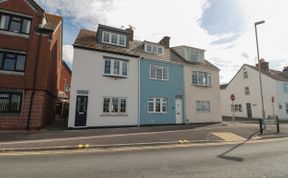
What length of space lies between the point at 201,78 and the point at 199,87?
4.14 ft

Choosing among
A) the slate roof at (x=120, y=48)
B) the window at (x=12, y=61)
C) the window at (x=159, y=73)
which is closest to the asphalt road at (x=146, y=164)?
the window at (x=12, y=61)

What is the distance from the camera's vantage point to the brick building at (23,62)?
13856mm

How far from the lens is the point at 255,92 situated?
32.8m

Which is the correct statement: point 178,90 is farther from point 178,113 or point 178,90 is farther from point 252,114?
point 252,114

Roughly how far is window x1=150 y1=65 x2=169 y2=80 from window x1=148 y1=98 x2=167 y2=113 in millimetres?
2458

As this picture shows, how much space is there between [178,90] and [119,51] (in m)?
8.13

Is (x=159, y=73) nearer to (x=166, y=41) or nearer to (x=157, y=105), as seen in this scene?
(x=157, y=105)

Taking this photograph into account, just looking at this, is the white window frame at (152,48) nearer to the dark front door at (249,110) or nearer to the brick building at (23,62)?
the brick building at (23,62)

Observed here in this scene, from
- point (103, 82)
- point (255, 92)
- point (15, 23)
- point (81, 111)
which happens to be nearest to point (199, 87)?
point (103, 82)

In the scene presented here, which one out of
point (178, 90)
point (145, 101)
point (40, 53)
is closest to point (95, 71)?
point (40, 53)

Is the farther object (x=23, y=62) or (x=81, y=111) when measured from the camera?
(x=81, y=111)

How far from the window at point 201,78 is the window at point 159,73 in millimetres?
4106

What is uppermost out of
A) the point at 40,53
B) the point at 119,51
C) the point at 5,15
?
the point at 5,15

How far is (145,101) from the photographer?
18.5 meters
